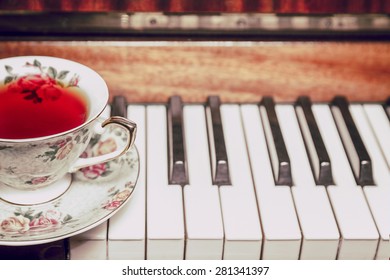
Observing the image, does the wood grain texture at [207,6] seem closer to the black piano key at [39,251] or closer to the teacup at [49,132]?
the teacup at [49,132]

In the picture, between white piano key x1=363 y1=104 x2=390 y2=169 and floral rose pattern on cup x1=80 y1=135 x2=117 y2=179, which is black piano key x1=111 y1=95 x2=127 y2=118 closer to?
floral rose pattern on cup x1=80 y1=135 x2=117 y2=179

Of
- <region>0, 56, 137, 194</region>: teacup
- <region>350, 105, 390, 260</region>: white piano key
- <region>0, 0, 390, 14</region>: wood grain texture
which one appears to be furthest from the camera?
<region>0, 0, 390, 14</region>: wood grain texture

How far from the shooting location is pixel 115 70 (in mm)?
1169

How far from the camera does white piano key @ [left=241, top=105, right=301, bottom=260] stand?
96 centimetres

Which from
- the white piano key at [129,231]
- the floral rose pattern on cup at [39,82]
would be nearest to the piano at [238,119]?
the white piano key at [129,231]

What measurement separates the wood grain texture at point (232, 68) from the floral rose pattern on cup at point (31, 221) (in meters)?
0.33

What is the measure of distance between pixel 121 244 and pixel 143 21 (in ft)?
1.34

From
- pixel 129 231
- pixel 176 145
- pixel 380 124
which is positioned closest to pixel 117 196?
pixel 129 231

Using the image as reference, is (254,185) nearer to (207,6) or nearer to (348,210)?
(348,210)

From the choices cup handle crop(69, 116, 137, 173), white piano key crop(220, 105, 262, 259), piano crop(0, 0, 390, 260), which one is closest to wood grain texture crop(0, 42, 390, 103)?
piano crop(0, 0, 390, 260)

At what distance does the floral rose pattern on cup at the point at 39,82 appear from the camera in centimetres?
101
